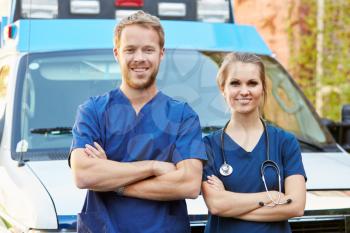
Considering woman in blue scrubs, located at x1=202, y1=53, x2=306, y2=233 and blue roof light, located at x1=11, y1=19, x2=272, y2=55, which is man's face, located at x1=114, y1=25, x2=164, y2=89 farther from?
blue roof light, located at x1=11, y1=19, x2=272, y2=55

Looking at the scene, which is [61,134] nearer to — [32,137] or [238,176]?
[32,137]

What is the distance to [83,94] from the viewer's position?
17.0 feet

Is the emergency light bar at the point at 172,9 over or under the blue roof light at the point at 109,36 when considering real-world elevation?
over

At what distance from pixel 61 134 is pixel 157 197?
5.20ft

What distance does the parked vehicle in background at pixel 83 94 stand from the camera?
4.15 meters

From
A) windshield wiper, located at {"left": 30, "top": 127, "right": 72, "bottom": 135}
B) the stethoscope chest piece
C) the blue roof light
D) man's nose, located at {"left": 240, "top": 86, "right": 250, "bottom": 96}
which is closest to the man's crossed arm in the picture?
the stethoscope chest piece

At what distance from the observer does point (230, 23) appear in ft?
20.5

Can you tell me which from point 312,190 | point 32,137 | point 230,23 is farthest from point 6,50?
point 312,190

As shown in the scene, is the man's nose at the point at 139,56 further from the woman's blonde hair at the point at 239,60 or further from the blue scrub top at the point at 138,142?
the woman's blonde hair at the point at 239,60

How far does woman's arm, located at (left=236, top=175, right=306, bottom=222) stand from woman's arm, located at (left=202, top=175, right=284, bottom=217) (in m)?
0.03

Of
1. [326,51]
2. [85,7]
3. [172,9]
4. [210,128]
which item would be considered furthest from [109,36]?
[326,51]

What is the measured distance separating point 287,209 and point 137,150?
663 mm

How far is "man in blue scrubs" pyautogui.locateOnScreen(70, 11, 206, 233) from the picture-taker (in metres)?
3.48

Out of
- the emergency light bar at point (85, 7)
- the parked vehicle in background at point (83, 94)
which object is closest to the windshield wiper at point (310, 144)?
the parked vehicle in background at point (83, 94)
